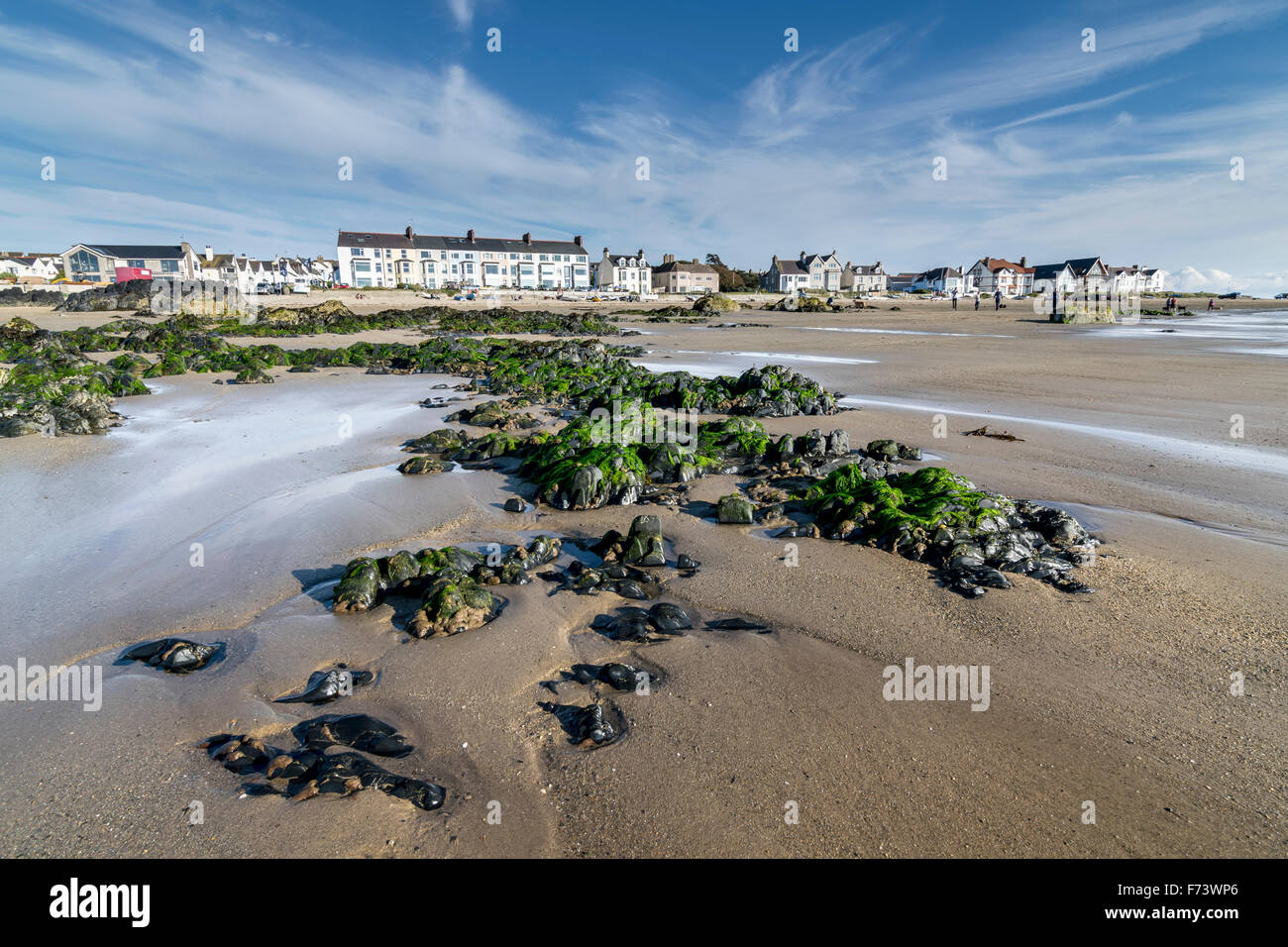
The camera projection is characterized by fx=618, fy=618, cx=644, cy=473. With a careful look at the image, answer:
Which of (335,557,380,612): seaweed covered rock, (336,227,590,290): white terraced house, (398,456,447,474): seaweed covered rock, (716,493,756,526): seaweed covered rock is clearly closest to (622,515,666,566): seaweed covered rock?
(716,493,756,526): seaweed covered rock

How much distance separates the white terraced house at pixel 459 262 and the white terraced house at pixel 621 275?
4.38m

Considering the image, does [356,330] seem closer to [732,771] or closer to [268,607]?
[268,607]

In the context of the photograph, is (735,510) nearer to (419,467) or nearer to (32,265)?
(419,467)

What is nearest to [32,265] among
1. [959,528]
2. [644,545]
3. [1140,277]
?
[644,545]

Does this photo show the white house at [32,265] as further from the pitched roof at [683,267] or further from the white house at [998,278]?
the white house at [998,278]

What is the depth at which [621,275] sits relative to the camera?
325ft

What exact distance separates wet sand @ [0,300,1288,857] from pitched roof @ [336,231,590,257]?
288 feet

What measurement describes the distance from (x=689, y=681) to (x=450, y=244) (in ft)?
316

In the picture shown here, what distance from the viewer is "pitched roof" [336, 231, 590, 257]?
85.6m

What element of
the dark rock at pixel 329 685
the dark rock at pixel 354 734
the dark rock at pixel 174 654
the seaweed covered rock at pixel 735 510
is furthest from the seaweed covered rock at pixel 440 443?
the dark rock at pixel 354 734

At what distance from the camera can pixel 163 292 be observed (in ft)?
152

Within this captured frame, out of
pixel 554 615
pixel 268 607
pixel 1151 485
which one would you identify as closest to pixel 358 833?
pixel 554 615

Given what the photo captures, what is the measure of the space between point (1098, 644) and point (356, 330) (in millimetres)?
34670

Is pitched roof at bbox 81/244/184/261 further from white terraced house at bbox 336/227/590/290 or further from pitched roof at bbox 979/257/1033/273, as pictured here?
pitched roof at bbox 979/257/1033/273
